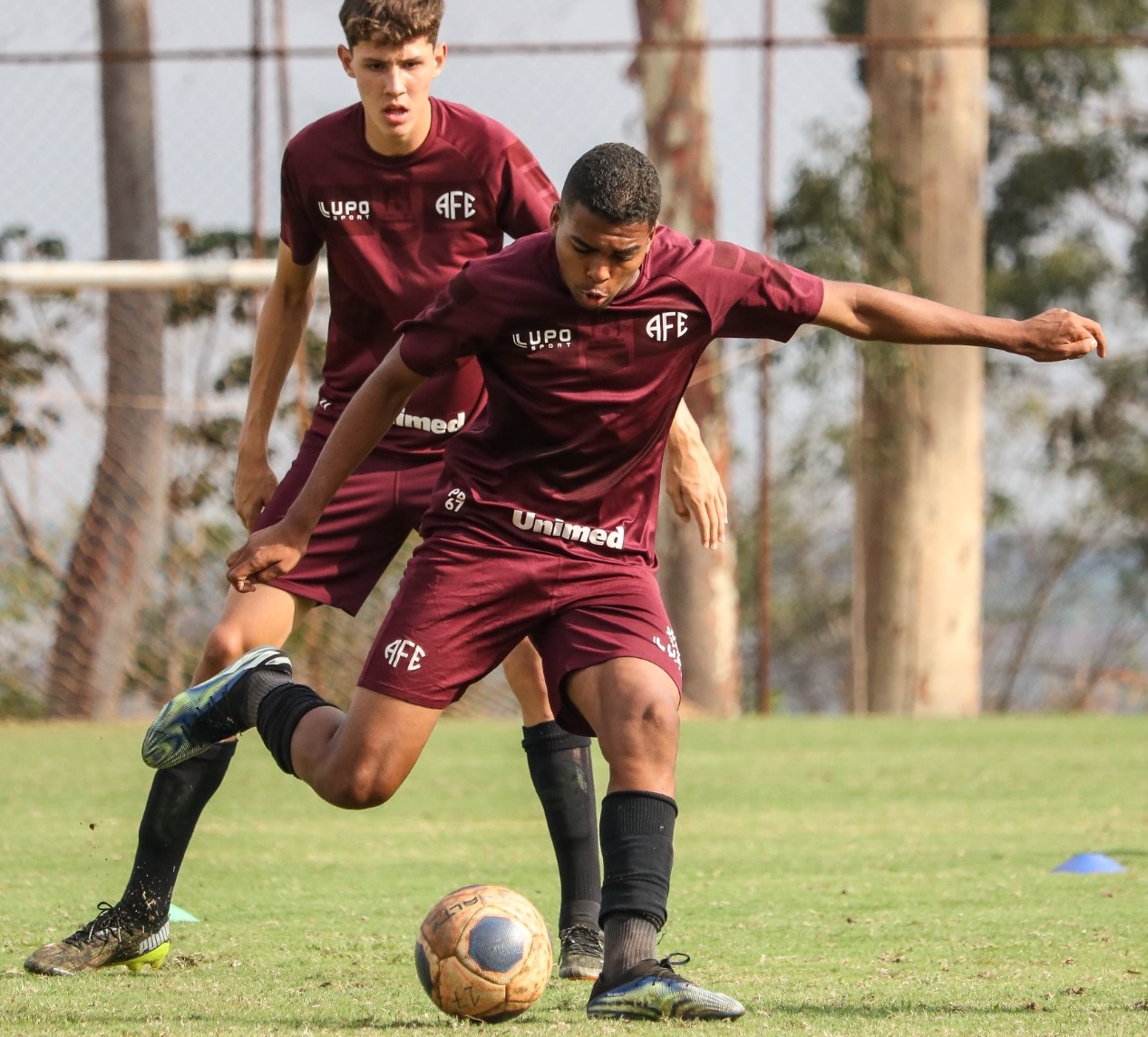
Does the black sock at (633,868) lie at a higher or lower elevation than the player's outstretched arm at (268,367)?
lower

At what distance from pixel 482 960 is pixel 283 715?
93 centimetres

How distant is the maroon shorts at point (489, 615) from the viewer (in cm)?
409

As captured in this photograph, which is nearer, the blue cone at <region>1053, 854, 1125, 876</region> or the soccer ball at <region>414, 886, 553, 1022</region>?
the soccer ball at <region>414, 886, 553, 1022</region>

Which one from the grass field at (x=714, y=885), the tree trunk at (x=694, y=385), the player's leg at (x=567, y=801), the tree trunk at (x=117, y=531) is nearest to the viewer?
the grass field at (x=714, y=885)

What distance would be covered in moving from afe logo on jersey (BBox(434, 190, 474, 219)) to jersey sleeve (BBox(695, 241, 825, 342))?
832mm

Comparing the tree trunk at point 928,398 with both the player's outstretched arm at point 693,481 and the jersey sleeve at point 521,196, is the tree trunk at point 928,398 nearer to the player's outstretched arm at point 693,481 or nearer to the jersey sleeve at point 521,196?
the jersey sleeve at point 521,196

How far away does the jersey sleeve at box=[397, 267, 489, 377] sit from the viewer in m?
3.99

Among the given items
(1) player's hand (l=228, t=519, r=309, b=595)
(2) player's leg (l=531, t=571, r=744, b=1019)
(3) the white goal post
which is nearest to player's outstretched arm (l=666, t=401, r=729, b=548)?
(2) player's leg (l=531, t=571, r=744, b=1019)

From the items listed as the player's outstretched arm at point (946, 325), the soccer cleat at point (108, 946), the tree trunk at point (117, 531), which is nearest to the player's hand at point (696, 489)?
the player's outstretched arm at point (946, 325)

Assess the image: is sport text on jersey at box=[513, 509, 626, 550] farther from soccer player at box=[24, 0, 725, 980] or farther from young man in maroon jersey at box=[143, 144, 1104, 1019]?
soccer player at box=[24, 0, 725, 980]

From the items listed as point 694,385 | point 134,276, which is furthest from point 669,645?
point 694,385

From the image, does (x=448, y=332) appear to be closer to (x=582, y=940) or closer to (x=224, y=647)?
(x=224, y=647)

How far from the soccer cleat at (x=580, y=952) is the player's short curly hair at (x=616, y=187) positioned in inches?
68.6

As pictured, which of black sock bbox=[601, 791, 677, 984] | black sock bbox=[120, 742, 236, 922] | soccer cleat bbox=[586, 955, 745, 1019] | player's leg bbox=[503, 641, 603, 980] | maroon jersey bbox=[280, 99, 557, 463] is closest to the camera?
soccer cleat bbox=[586, 955, 745, 1019]
